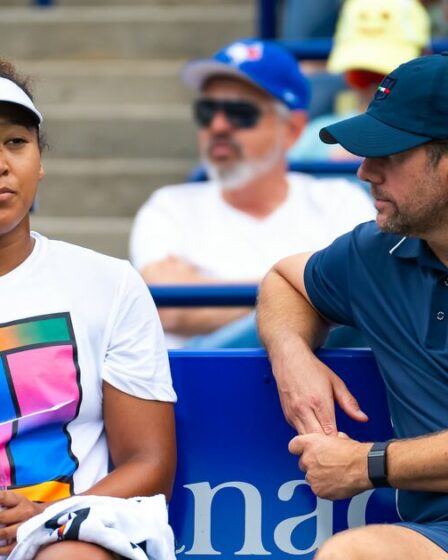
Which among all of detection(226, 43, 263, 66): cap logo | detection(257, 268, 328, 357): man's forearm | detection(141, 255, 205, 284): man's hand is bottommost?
detection(141, 255, 205, 284): man's hand

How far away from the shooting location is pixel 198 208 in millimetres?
5078

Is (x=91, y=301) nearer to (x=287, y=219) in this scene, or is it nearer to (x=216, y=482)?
(x=216, y=482)

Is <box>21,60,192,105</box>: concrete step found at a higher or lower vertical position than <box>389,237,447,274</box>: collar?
lower

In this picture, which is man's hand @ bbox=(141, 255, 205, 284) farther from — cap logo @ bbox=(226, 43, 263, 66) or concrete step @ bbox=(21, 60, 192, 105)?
concrete step @ bbox=(21, 60, 192, 105)

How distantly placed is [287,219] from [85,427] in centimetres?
234

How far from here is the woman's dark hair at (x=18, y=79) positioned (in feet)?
9.64

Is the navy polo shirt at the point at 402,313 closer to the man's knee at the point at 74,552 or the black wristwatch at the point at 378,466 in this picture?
the black wristwatch at the point at 378,466

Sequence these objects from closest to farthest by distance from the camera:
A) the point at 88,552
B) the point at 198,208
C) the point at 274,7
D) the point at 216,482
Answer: the point at 88,552
the point at 216,482
the point at 198,208
the point at 274,7

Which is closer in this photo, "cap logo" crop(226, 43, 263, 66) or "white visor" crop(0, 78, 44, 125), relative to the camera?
"white visor" crop(0, 78, 44, 125)

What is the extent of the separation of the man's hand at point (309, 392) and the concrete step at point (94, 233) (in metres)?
3.79

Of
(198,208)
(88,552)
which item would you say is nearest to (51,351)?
(88,552)

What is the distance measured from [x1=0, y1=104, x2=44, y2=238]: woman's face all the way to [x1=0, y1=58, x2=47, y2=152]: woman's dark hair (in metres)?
0.04

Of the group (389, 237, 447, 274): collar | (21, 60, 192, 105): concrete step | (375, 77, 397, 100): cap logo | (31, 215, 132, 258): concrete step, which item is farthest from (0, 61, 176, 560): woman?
(21, 60, 192, 105): concrete step

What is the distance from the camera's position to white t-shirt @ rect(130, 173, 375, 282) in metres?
4.93
